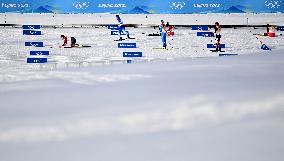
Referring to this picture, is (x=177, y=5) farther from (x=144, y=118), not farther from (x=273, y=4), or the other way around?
(x=144, y=118)

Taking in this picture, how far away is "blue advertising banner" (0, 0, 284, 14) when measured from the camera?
1880cm

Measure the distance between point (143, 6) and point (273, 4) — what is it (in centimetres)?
772

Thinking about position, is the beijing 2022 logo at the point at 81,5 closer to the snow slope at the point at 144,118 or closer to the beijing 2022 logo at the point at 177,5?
the beijing 2022 logo at the point at 177,5

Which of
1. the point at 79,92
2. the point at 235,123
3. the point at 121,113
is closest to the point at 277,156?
the point at 235,123

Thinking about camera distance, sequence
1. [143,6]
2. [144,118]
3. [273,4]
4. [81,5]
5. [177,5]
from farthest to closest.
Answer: [81,5]
[177,5]
[143,6]
[273,4]
[144,118]

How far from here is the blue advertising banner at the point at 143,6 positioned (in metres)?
18.8

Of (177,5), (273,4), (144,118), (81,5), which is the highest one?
(81,5)

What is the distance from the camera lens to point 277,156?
185 cm

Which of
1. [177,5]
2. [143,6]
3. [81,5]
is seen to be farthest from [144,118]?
[81,5]

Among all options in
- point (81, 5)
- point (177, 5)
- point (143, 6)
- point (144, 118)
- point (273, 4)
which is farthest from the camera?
point (81, 5)

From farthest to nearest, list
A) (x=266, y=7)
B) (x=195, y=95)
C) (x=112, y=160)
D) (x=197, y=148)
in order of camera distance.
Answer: (x=266, y=7) → (x=195, y=95) → (x=197, y=148) → (x=112, y=160)

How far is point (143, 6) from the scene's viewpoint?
798 inches

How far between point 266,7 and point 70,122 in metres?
18.5

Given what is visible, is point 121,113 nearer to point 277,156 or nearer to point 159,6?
point 277,156
